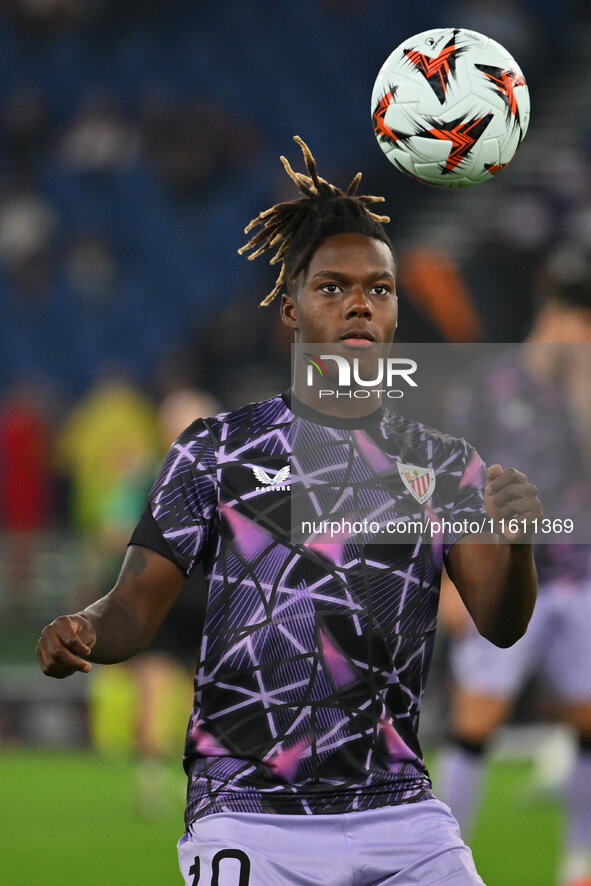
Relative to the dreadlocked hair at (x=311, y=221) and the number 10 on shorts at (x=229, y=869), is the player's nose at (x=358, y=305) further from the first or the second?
the number 10 on shorts at (x=229, y=869)

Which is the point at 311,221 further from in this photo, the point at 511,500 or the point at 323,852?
the point at 323,852

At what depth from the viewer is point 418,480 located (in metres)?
3.19

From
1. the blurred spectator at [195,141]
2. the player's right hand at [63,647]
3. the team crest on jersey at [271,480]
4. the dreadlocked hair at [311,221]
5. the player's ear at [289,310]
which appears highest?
the blurred spectator at [195,141]

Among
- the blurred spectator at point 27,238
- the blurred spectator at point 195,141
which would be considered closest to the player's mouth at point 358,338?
the blurred spectator at point 27,238

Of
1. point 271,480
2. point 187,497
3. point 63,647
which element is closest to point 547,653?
point 271,480

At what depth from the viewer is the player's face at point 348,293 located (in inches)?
123

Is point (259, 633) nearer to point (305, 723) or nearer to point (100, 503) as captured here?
point (305, 723)

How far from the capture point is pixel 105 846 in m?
6.95

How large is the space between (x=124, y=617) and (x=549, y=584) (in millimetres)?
2808

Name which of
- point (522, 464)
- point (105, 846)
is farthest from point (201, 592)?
point (522, 464)

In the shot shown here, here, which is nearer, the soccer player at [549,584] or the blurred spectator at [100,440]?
the soccer player at [549,584]

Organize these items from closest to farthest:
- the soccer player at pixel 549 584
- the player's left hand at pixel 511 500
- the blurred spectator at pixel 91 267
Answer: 1. the player's left hand at pixel 511 500
2. the soccer player at pixel 549 584
3. the blurred spectator at pixel 91 267

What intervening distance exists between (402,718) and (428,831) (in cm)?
23

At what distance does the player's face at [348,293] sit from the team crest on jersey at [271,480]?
31cm
